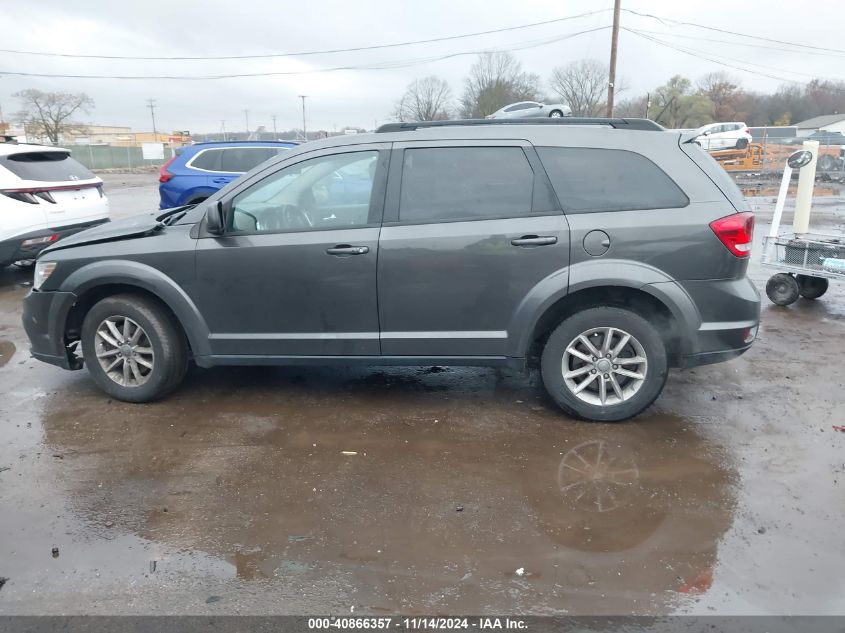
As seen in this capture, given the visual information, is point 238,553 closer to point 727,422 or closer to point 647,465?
point 647,465

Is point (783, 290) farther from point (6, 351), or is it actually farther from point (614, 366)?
point (6, 351)

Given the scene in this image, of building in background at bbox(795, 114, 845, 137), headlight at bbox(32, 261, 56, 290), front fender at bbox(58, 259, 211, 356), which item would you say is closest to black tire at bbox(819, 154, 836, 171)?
front fender at bbox(58, 259, 211, 356)

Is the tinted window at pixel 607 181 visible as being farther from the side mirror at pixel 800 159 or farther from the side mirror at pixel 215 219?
the side mirror at pixel 800 159

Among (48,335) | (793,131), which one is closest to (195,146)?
(48,335)

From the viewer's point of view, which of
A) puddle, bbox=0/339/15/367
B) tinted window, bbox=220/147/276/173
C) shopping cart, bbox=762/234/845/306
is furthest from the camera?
tinted window, bbox=220/147/276/173

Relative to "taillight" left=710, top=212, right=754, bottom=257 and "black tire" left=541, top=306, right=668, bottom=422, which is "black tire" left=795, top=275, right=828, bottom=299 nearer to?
"taillight" left=710, top=212, right=754, bottom=257

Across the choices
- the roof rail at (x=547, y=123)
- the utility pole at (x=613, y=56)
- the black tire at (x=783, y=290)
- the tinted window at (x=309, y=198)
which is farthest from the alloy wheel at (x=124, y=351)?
the utility pole at (x=613, y=56)

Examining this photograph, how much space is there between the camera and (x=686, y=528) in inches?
125

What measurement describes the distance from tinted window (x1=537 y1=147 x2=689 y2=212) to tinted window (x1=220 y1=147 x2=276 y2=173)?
8469 mm

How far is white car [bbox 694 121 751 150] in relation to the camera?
107ft

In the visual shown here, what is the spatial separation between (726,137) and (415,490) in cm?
3497

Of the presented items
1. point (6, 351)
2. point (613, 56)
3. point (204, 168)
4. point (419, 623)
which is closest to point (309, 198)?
point (419, 623)

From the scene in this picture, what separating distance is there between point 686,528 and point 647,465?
0.63 m

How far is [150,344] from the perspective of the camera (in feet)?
15.0
